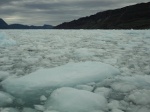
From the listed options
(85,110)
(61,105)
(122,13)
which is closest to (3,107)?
(61,105)

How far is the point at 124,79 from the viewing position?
5324 mm

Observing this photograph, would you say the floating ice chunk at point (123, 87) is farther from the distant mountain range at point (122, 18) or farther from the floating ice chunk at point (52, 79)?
the distant mountain range at point (122, 18)

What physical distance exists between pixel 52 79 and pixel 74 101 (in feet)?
4.21

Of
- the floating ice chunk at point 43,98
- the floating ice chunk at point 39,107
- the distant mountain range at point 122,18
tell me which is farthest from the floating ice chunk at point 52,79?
the distant mountain range at point 122,18

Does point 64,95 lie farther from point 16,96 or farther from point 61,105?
point 16,96

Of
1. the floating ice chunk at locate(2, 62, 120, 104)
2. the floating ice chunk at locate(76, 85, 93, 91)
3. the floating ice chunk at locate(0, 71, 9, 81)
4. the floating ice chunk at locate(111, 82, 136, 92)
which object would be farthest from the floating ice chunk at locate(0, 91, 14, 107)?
the floating ice chunk at locate(111, 82, 136, 92)

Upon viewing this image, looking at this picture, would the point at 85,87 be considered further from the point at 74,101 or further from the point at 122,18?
the point at 122,18

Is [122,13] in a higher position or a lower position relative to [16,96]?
higher

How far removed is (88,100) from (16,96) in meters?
1.30

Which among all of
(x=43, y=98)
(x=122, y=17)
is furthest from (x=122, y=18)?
(x=43, y=98)

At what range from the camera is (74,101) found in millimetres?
3754

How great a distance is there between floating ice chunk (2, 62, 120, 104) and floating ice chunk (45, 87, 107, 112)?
0.33 metres

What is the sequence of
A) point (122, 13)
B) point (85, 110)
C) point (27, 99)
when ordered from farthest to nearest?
point (122, 13), point (27, 99), point (85, 110)

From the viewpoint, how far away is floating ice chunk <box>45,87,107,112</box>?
3570 mm
